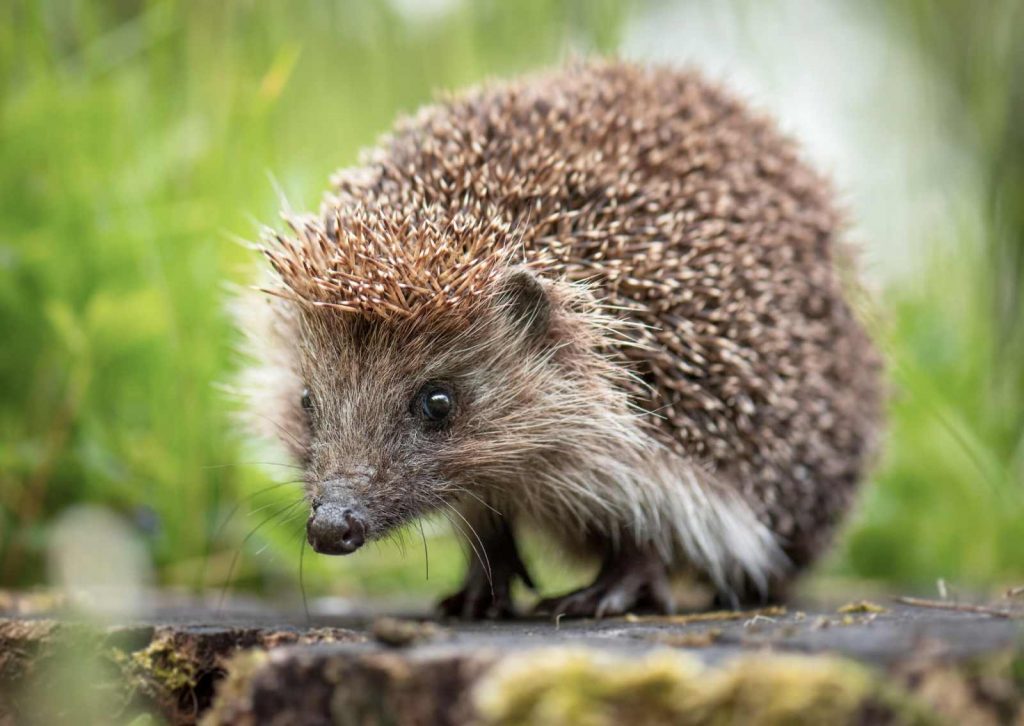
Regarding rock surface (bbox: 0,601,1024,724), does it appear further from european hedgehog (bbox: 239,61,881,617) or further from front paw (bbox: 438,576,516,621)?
front paw (bbox: 438,576,516,621)

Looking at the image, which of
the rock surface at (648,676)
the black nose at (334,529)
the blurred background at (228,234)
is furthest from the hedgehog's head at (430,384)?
the blurred background at (228,234)

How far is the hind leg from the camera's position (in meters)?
3.00

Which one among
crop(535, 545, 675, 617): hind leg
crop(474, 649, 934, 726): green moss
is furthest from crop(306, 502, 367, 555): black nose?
crop(474, 649, 934, 726): green moss

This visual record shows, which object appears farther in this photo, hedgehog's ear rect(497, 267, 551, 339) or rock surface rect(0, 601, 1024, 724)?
Result: hedgehog's ear rect(497, 267, 551, 339)

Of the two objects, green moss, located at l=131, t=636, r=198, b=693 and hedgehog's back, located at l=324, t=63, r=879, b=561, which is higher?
hedgehog's back, located at l=324, t=63, r=879, b=561

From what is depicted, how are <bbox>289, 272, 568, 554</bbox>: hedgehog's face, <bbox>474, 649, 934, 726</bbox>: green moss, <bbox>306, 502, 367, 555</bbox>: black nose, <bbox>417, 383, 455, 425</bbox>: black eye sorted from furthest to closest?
1. <bbox>417, 383, 455, 425</bbox>: black eye
2. <bbox>289, 272, 568, 554</bbox>: hedgehog's face
3. <bbox>306, 502, 367, 555</bbox>: black nose
4. <bbox>474, 649, 934, 726</bbox>: green moss

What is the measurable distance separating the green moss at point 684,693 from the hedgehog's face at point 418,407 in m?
1.07

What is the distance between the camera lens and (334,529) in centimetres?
251

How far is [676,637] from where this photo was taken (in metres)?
1.90

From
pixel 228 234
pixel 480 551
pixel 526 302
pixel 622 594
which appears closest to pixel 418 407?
pixel 526 302

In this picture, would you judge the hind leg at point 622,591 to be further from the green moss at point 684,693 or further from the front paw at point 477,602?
the green moss at point 684,693

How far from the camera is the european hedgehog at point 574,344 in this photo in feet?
9.09

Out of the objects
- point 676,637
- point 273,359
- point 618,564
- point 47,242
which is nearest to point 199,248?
point 47,242

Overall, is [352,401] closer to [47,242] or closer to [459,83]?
[47,242]
